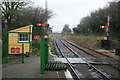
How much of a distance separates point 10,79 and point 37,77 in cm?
86

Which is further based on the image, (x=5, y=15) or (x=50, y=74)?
(x=5, y=15)

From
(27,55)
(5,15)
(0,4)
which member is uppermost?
(0,4)

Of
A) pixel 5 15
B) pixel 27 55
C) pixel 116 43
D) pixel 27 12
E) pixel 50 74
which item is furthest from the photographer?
pixel 27 12

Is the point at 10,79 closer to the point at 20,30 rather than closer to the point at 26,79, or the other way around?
the point at 26,79

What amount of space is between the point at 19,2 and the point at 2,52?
20.5 metres

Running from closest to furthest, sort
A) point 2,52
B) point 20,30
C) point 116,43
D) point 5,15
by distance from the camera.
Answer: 1. point 2,52
2. point 20,30
3. point 116,43
4. point 5,15

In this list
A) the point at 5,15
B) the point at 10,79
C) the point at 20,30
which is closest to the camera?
the point at 10,79

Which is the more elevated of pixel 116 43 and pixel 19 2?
pixel 19 2

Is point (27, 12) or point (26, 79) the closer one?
point (26, 79)

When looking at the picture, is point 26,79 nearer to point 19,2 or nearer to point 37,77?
point 37,77

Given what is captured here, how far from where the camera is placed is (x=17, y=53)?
1055cm

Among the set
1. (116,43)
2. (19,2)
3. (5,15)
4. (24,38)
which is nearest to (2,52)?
(24,38)

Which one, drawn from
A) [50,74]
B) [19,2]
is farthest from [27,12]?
[50,74]

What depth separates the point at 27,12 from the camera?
25344mm
